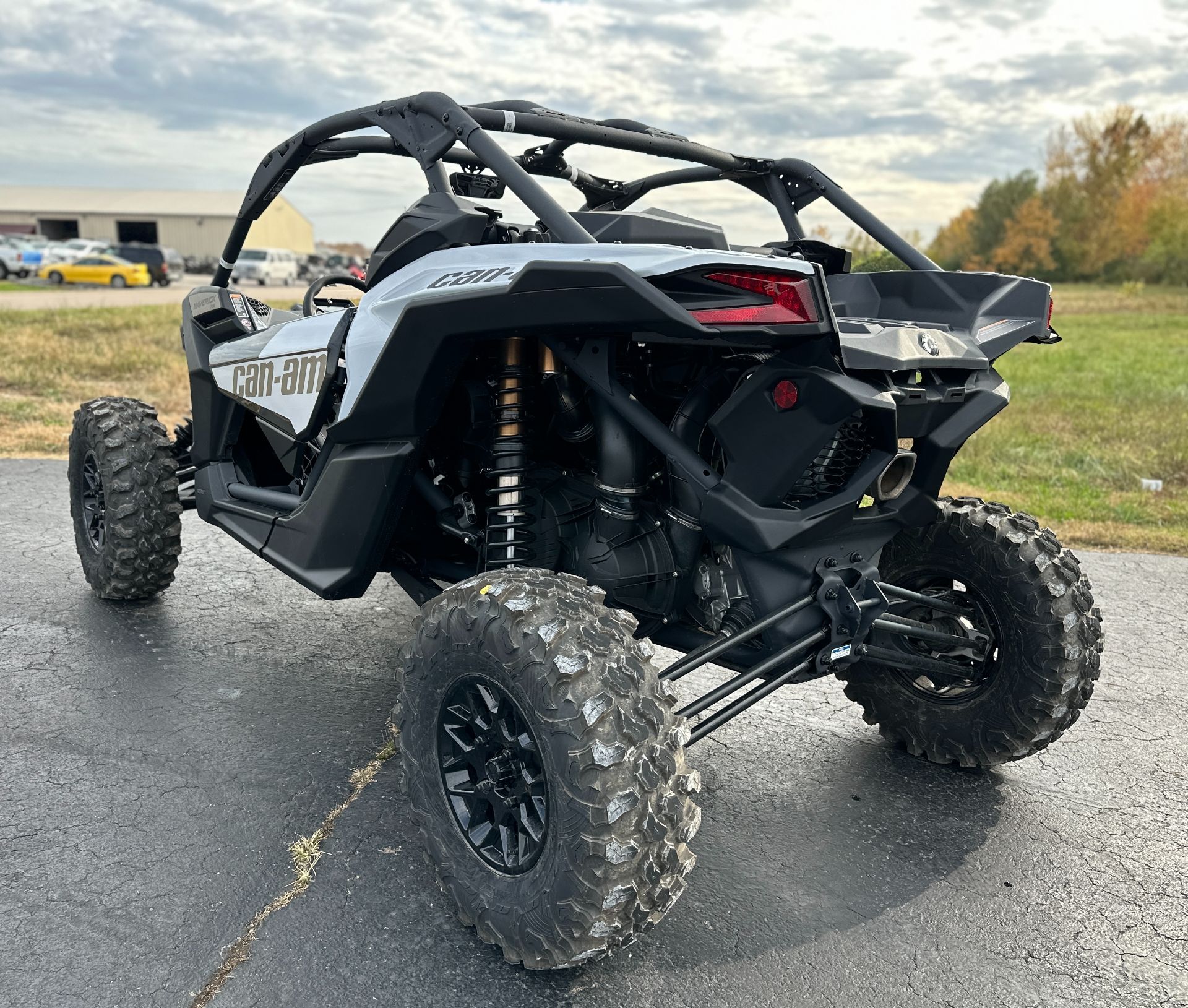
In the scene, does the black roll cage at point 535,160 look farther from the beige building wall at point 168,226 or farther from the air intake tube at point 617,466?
the beige building wall at point 168,226

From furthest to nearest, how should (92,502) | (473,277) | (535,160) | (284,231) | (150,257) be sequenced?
(284,231) → (150,257) → (92,502) → (535,160) → (473,277)

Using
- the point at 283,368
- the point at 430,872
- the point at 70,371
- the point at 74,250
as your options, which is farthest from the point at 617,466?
the point at 74,250

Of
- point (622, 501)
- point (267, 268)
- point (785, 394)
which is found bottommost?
point (267, 268)

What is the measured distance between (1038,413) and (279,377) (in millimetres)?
11341

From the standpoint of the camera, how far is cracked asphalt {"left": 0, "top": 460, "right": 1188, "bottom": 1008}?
234 cm

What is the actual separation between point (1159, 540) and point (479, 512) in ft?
17.0

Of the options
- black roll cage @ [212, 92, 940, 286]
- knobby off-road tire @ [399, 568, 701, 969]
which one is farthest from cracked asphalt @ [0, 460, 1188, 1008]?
black roll cage @ [212, 92, 940, 286]

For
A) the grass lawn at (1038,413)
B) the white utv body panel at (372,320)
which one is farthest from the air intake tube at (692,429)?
the grass lawn at (1038,413)

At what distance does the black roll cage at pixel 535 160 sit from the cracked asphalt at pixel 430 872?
170 centimetres

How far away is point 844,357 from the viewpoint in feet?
7.75

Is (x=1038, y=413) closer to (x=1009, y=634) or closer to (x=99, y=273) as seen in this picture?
(x=1009, y=634)

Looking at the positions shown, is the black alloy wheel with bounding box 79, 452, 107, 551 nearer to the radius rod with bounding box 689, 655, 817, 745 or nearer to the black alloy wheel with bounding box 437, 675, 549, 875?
the black alloy wheel with bounding box 437, 675, 549, 875

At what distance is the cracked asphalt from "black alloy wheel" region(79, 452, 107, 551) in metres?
0.60

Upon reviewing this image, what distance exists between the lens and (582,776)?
7.18 feet
